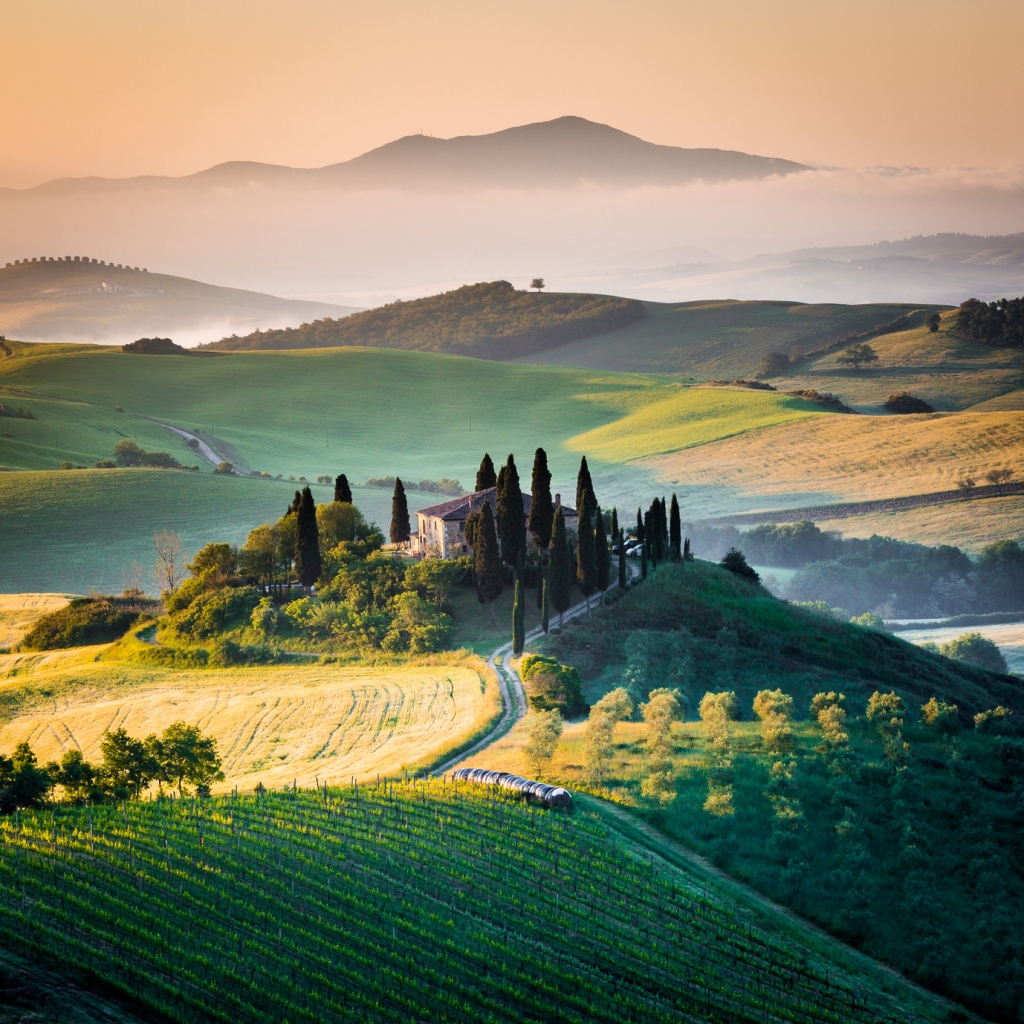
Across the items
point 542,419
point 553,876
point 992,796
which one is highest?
point 542,419

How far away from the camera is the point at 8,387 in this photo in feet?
604

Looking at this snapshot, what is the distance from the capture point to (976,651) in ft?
312

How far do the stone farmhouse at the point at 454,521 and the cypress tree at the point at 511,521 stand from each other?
1579mm

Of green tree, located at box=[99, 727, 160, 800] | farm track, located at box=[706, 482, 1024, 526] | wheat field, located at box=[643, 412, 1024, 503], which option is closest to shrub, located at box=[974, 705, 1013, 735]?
green tree, located at box=[99, 727, 160, 800]

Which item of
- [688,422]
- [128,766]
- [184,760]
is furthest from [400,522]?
[688,422]

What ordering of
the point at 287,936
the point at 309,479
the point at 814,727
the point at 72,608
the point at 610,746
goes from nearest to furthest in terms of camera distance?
the point at 287,936 < the point at 610,746 < the point at 814,727 < the point at 72,608 < the point at 309,479

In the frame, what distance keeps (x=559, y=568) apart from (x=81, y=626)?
36953mm

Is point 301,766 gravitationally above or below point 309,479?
below

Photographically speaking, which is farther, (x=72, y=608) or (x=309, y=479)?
(x=309, y=479)

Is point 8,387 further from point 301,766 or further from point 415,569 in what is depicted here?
point 301,766

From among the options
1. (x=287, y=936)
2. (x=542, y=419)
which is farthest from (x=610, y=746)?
(x=542, y=419)

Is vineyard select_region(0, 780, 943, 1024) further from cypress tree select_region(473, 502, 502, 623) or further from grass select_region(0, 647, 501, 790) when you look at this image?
cypress tree select_region(473, 502, 502, 623)

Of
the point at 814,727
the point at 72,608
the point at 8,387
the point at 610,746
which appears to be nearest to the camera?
the point at 610,746

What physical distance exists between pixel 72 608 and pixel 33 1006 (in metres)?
65.1
